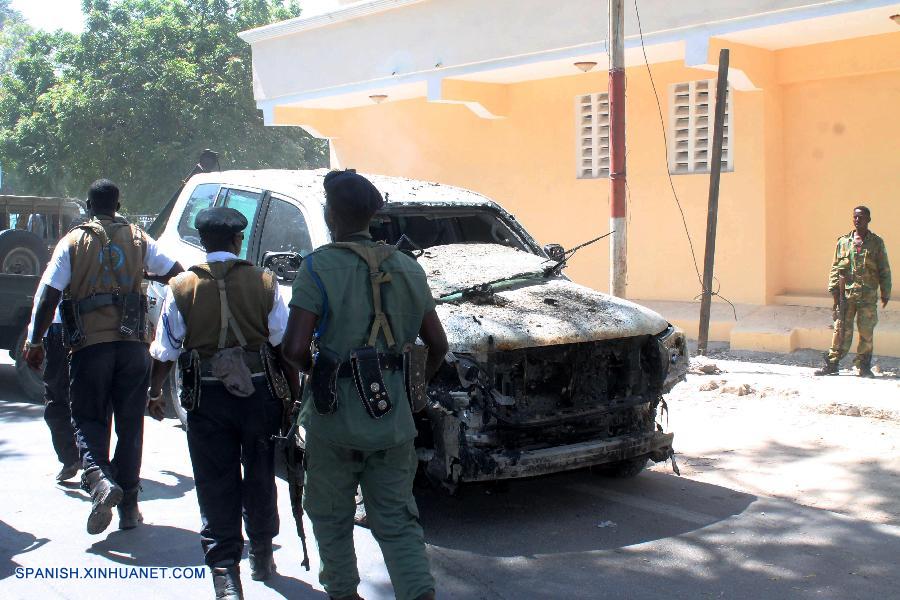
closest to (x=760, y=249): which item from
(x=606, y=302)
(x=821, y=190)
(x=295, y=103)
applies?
(x=821, y=190)

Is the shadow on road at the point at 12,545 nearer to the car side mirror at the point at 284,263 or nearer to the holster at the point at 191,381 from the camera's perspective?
the holster at the point at 191,381

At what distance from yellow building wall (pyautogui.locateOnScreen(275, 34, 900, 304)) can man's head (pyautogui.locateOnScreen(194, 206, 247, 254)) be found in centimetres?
710

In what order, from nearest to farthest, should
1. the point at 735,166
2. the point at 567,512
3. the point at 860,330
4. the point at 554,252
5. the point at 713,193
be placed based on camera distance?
the point at 567,512, the point at 554,252, the point at 860,330, the point at 713,193, the point at 735,166

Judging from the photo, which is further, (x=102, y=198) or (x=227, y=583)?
(x=102, y=198)

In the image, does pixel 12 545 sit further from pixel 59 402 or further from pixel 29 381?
pixel 29 381

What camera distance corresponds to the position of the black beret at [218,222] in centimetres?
403

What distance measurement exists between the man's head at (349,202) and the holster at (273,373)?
725mm

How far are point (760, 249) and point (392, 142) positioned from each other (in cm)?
629

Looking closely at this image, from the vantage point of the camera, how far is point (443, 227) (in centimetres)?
643

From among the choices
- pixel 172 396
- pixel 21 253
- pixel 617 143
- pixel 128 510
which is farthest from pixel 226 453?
pixel 617 143

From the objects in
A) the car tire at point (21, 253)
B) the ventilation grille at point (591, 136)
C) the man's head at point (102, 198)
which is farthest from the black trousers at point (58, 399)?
the ventilation grille at point (591, 136)

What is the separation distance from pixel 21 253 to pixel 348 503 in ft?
20.4

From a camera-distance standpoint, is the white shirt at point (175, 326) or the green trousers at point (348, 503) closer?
the green trousers at point (348, 503)

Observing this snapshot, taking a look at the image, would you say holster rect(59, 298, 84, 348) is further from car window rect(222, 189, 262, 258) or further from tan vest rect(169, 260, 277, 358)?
car window rect(222, 189, 262, 258)
